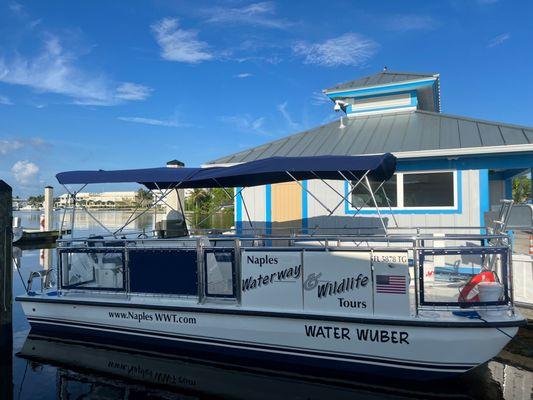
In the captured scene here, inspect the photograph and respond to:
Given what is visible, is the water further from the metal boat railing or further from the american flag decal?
the american flag decal

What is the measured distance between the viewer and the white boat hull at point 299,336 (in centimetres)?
519

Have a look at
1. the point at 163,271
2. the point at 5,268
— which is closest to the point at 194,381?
the point at 163,271

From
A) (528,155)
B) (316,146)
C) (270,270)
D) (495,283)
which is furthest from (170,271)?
(528,155)

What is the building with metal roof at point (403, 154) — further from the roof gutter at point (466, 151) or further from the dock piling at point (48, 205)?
the dock piling at point (48, 205)

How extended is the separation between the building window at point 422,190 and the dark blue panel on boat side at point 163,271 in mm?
4855

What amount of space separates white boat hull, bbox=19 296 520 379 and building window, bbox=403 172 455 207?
5.25 m

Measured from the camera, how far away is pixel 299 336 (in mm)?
5777

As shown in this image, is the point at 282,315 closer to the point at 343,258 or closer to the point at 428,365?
the point at 343,258

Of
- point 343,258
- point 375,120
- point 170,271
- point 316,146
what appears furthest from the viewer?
point 375,120

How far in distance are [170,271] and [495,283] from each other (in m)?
4.65

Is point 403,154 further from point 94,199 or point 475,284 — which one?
point 94,199

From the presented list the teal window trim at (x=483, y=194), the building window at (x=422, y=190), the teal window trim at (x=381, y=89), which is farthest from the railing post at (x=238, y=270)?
the teal window trim at (x=381, y=89)

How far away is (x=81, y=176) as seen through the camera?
7.34 metres

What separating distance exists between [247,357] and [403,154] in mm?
6026
